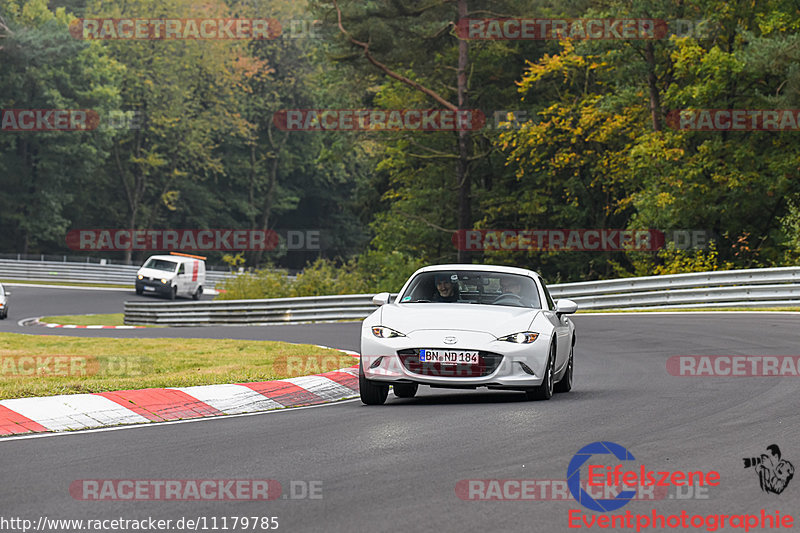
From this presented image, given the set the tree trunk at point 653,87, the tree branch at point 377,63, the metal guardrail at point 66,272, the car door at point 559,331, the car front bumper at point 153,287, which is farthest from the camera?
the metal guardrail at point 66,272

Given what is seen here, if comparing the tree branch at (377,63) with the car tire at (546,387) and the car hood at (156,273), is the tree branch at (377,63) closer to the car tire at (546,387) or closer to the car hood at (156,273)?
the car hood at (156,273)

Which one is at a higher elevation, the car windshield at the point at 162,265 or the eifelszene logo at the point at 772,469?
the eifelszene logo at the point at 772,469

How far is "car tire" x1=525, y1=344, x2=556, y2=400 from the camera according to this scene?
10773mm

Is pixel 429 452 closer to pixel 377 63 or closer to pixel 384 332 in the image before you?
pixel 384 332

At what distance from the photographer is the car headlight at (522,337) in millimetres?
10523

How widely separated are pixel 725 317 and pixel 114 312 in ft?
91.6

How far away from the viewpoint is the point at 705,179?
34688 millimetres

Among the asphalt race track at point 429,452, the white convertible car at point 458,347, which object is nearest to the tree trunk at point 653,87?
the asphalt race track at point 429,452

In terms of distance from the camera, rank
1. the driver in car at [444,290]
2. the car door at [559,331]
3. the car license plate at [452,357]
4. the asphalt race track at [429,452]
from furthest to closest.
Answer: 1. the driver in car at [444,290]
2. the car door at [559,331]
3. the car license plate at [452,357]
4. the asphalt race track at [429,452]

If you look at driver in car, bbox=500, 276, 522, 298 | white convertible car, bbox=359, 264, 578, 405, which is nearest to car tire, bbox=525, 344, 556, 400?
white convertible car, bbox=359, 264, 578, 405

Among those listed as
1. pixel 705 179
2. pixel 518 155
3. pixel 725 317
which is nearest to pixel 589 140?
pixel 518 155

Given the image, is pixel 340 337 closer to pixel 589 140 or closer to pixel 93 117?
pixel 589 140

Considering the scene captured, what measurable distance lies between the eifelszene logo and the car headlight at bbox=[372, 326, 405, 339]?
13.0ft

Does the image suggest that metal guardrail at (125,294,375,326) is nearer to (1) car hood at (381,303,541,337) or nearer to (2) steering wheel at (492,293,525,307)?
(2) steering wheel at (492,293,525,307)
